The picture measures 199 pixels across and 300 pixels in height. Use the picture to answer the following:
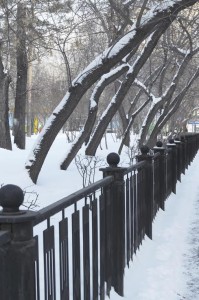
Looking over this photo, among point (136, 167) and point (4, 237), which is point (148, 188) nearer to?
point (136, 167)

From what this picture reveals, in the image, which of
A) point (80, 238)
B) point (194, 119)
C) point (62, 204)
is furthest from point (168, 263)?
point (194, 119)

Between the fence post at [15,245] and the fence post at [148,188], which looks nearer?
the fence post at [15,245]

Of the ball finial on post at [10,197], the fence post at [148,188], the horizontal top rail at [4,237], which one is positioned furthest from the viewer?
the fence post at [148,188]

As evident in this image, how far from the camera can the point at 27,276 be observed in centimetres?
208

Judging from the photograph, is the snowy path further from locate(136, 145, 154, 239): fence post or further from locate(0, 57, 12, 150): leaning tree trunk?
locate(0, 57, 12, 150): leaning tree trunk

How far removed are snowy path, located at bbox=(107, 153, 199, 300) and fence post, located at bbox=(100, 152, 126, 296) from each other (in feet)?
0.63

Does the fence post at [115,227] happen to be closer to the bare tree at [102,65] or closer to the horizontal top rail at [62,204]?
the horizontal top rail at [62,204]

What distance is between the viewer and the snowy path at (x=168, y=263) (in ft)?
14.0

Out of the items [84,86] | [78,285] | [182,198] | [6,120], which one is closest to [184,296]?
[78,285]

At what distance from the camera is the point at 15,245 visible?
2.03 metres

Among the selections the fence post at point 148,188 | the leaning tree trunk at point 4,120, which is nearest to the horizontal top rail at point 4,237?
the fence post at point 148,188

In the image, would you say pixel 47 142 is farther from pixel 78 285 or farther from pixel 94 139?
pixel 78 285

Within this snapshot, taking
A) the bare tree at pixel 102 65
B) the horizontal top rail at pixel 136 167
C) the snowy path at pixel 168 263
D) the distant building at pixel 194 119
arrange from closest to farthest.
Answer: the snowy path at pixel 168 263 < the horizontal top rail at pixel 136 167 < the bare tree at pixel 102 65 < the distant building at pixel 194 119

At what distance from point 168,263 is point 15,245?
3334 millimetres
